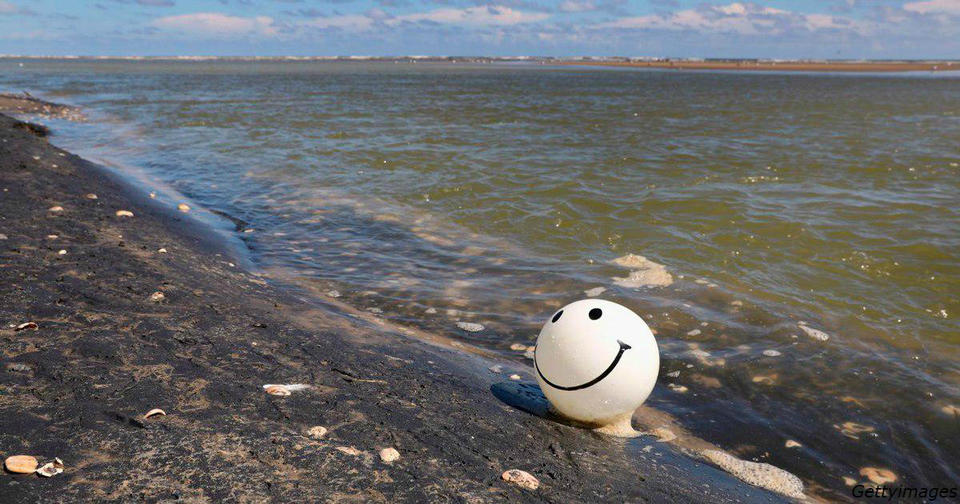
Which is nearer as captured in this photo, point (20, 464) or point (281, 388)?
point (20, 464)

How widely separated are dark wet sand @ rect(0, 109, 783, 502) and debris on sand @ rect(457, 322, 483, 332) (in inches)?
35.3

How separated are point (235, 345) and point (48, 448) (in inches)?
70.3

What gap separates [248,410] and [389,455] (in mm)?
979

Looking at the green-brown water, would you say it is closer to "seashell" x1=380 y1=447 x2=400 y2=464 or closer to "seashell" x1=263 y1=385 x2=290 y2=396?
"seashell" x1=380 y1=447 x2=400 y2=464

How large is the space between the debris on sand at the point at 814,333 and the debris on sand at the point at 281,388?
5.57 meters

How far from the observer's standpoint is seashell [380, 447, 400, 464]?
355 cm

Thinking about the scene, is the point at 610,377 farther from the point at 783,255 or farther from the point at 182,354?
the point at 783,255

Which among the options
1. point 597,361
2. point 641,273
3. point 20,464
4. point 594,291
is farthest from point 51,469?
point 641,273

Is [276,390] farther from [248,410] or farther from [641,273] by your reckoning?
[641,273]

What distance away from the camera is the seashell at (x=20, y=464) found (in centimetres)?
296

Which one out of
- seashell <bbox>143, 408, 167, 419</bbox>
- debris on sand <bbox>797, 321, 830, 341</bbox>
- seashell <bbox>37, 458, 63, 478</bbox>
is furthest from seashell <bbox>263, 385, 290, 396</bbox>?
debris on sand <bbox>797, 321, 830, 341</bbox>

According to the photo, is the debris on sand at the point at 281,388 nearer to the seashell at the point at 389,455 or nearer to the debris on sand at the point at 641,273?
the seashell at the point at 389,455

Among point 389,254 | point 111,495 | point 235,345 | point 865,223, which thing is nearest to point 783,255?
point 865,223

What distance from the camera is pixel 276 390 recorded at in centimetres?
420
